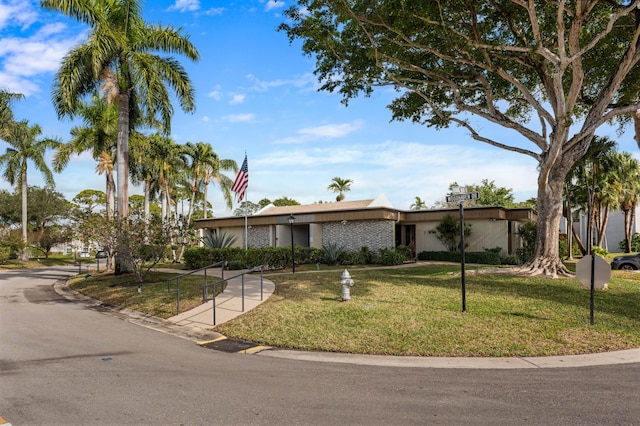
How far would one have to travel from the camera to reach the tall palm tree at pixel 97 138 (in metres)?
24.2

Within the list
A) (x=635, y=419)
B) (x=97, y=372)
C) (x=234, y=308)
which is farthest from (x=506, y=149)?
(x=97, y=372)

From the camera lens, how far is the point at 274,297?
11.6 m

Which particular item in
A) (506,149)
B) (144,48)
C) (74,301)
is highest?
(144,48)

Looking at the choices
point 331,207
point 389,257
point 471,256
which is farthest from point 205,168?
point 471,256

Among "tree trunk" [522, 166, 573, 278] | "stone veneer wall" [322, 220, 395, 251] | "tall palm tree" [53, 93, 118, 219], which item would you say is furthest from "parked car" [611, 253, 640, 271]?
"tall palm tree" [53, 93, 118, 219]

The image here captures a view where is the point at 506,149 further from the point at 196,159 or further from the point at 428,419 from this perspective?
the point at 196,159

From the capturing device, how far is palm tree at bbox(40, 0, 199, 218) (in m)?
17.2

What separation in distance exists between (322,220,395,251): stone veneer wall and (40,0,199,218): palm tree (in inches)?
416

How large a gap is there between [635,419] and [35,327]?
1122cm

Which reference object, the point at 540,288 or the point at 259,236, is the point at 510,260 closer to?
the point at 540,288

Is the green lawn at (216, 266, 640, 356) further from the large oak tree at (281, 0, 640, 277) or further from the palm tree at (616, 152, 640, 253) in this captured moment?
the palm tree at (616, 152, 640, 253)

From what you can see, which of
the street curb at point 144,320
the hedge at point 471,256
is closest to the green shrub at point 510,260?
the hedge at point 471,256

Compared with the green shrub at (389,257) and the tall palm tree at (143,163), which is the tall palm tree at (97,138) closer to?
the tall palm tree at (143,163)

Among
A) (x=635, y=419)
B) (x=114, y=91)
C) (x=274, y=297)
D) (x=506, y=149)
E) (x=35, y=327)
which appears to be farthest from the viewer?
(x=114, y=91)
